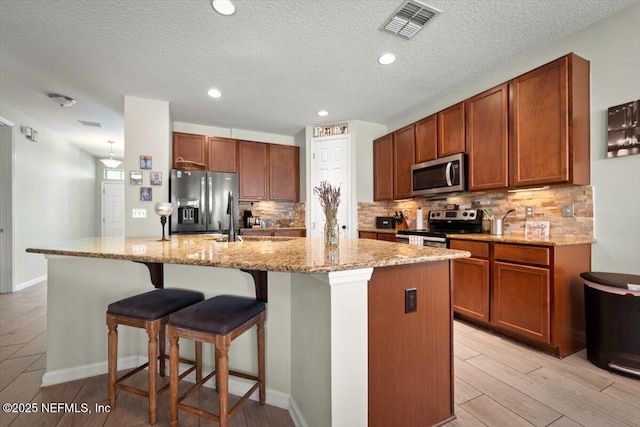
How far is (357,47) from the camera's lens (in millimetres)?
2496

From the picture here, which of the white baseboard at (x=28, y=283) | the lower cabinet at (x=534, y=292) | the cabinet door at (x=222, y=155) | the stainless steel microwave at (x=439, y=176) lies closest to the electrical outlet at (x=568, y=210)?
the lower cabinet at (x=534, y=292)

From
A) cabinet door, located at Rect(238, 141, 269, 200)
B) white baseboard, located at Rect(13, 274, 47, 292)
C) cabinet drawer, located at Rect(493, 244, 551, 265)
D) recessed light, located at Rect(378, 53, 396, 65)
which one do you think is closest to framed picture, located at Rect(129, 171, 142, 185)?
cabinet door, located at Rect(238, 141, 269, 200)

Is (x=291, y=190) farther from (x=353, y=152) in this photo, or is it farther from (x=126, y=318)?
(x=126, y=318)

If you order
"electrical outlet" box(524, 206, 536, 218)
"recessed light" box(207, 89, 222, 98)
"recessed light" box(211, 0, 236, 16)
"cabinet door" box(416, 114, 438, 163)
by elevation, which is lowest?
"electrical outlet" box(524, 206, 536, 218)

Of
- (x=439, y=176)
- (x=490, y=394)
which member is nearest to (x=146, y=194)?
(x=439, y=176)

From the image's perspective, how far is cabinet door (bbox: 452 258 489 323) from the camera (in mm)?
2570

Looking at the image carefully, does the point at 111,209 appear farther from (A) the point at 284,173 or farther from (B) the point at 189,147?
(A) the point at 284,173

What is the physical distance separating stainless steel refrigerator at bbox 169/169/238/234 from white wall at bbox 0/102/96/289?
242 centimetres

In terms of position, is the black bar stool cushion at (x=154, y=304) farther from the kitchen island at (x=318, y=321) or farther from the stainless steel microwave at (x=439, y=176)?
the stainless steel microwave at (x=439, y=176)

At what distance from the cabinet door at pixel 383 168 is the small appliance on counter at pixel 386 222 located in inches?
12.3

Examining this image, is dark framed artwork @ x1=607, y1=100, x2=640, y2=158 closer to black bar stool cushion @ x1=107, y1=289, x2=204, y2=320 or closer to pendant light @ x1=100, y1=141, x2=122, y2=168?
black bar stool cushion @ x1=107, y1=289, x2=204, y2=320

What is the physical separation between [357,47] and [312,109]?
5.03ft

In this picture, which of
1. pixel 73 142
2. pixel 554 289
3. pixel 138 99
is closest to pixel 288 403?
pixel 554 289

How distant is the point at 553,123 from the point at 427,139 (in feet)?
4.62
